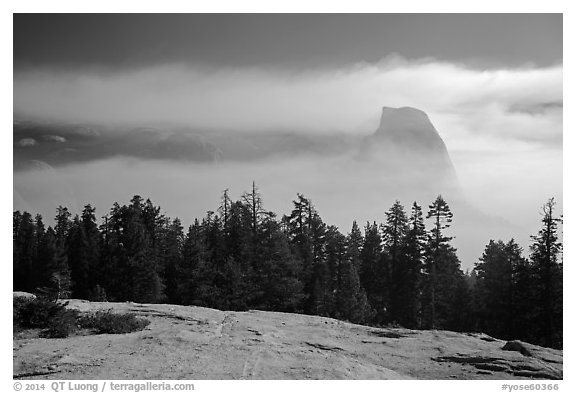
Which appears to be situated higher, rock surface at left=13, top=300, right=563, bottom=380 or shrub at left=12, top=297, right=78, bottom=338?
shrub at left=12, top=297, right=78, bottom=338

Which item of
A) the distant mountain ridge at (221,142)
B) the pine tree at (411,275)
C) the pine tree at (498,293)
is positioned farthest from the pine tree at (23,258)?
the pine tree at (498,293)

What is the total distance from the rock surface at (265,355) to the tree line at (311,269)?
1024cm

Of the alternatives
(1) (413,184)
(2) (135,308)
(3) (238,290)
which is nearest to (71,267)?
(3) (238,290)

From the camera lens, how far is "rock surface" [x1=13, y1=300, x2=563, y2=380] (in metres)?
12.1

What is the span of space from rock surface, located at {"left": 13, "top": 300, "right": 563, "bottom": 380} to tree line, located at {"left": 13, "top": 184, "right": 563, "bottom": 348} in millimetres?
10239

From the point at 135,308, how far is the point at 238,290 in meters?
11.4

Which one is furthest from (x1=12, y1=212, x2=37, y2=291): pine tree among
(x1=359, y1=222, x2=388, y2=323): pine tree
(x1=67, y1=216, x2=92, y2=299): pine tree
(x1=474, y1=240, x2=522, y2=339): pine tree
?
(x1=474, y1=240, x2=522, y2=339): pine tree

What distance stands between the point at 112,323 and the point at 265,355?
15.6 ft

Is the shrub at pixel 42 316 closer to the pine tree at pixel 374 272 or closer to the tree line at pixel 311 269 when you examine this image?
the tree line at pixel 311 269

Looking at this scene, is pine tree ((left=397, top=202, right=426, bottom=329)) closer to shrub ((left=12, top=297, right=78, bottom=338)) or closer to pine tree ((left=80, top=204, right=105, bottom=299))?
pine tree ((left=80, top=204, right=105, bottom=299))

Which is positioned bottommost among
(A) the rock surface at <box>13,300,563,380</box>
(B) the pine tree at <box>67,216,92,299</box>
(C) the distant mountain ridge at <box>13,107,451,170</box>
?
(A) the rock surface at <box>13,300,563,380</box>

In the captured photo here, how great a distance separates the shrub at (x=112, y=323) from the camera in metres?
14.5

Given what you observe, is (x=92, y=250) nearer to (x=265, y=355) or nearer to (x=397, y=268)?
(x=397, y=268)
